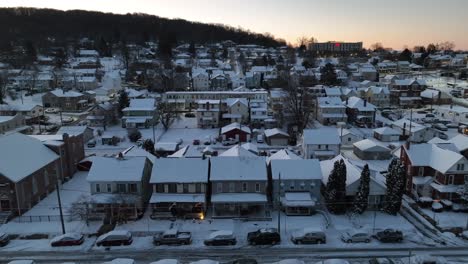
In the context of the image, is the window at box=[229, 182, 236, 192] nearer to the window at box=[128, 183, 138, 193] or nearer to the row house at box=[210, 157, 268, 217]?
the row house at box=[210, 157, 268, 217]

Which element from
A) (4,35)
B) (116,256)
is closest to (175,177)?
(116,256)

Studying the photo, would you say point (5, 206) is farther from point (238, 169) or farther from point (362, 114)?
point (362, 114)

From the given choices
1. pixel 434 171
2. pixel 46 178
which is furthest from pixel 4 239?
pixel 434 171

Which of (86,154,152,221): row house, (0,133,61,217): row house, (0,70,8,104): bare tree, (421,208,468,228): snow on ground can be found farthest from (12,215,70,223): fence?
(0,70,8,104): bare tree

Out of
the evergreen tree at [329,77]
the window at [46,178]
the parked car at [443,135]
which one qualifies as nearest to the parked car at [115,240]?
the window at [46,178]

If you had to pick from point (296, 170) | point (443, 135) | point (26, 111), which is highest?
point (26, 111)

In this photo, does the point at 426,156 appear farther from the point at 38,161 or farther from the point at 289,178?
the point at 38,161
